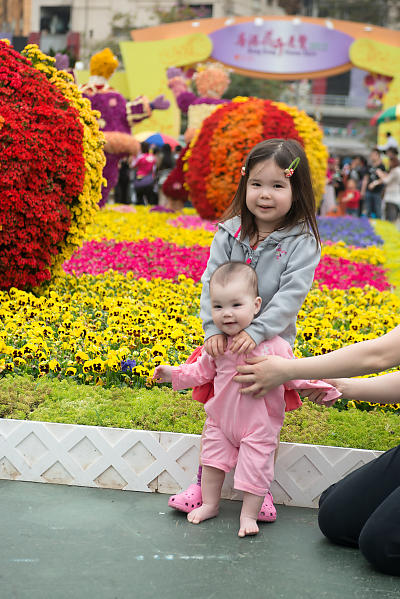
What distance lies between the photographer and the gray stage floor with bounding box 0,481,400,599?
2.54m

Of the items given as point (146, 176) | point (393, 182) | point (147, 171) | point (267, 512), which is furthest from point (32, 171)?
point (146, 176)

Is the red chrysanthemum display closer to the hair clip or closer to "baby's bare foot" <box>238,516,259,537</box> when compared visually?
the hair clip

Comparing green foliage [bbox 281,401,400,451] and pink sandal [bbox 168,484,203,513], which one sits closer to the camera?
pink sandal [bbox 168,484,203,513]

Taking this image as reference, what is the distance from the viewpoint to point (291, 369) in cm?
294

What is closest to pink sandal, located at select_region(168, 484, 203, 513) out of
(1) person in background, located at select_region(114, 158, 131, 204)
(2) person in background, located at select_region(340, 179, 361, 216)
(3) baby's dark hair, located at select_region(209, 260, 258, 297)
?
(3) baby's dark hair, located at select_region(209, 260, 258, 297)

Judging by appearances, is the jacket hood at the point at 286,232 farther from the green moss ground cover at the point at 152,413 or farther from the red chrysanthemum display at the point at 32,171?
the red chrysanthemum display at the point at 32,171

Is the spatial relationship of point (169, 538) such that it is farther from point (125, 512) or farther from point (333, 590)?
point (333, 590)

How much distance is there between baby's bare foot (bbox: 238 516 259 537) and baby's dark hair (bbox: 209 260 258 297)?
2.74 ft

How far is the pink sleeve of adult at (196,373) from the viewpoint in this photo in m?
3.27

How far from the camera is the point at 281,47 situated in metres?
28.4

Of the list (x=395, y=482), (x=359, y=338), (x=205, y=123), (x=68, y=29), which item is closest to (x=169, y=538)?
(x=395, y=482)

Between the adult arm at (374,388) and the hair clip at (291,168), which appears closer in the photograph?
the adult arm at (374,388)

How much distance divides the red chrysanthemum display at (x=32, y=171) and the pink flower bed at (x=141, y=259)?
0.85 m

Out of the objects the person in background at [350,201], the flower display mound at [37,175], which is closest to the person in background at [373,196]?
the person in background at [350,201]
